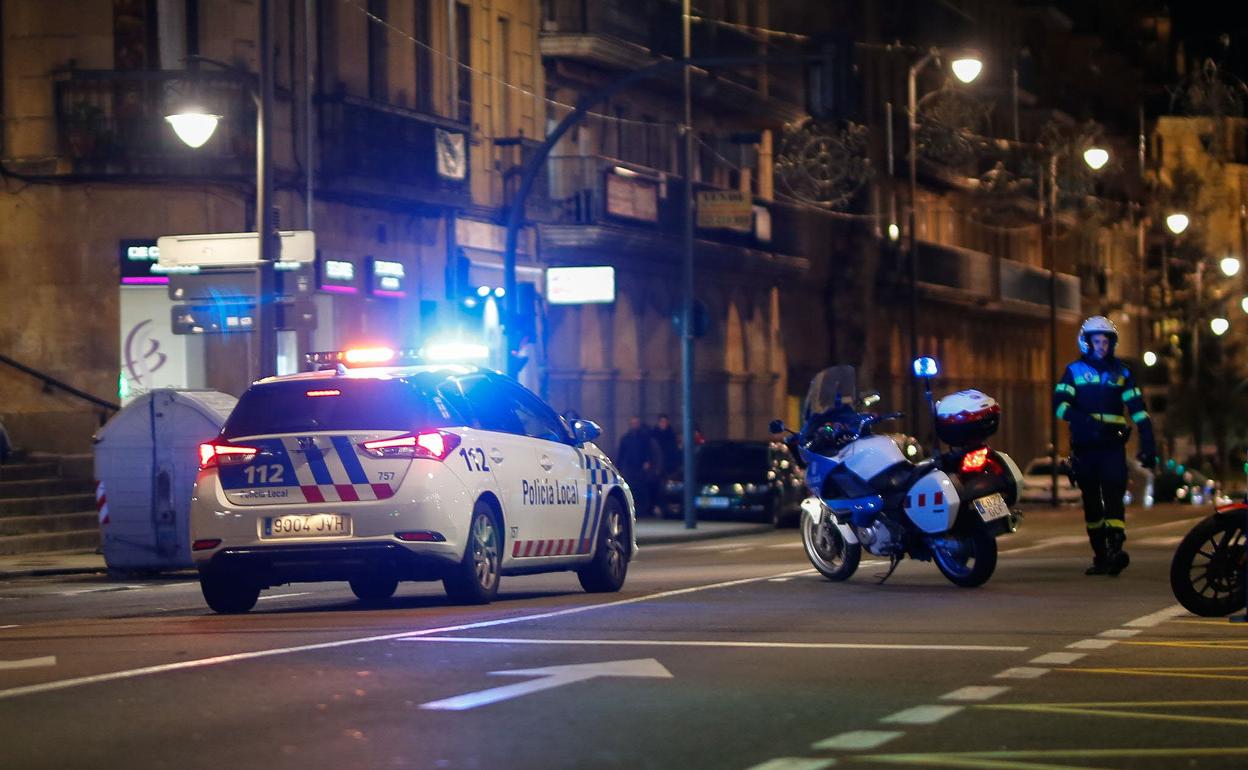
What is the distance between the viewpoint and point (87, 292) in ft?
109

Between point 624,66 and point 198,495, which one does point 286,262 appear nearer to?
point 198,495

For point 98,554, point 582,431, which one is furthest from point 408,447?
point 98,554

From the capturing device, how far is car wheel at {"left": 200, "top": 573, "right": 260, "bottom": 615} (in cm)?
1571

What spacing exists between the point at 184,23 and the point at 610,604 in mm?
19637

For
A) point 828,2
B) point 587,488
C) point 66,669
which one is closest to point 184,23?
point 587,488

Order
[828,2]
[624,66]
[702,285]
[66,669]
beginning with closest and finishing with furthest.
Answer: [66,669] < [624,66] < [702,285] < [828,2]

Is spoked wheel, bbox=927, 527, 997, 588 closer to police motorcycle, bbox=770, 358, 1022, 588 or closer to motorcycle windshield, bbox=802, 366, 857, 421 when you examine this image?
police motorcycle, bbox=770, 358, 1022, 588

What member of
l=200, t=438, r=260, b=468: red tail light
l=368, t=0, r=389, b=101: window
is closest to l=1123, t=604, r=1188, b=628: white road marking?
l=200, t=438, r=260, b=468: red tail light

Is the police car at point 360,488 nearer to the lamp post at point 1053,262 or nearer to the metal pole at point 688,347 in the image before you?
the metal pole at point 688,347

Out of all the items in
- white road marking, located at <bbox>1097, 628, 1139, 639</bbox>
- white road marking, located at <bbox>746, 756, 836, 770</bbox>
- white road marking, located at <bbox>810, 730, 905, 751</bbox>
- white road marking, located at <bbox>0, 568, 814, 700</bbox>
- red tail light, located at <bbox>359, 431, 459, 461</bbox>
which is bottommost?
white road marking, located at <bbox>746, 756, 836, 770</bbox>

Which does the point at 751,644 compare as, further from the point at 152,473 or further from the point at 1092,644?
the point at 152,473

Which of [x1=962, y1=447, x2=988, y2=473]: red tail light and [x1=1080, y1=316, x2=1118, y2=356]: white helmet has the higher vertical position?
[x1=1080, y1=316, x2=1118, y2=356]: white helmet

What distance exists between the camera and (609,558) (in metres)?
18.0

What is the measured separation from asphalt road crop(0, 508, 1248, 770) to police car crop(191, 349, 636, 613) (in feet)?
1.32
